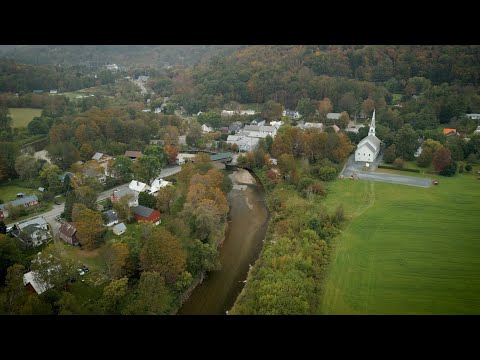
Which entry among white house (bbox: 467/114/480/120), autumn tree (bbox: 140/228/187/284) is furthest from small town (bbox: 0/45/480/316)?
white house (bbox: 467/114/480/120)

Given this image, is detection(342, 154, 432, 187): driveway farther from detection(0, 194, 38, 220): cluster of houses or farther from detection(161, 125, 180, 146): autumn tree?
detection(0, 194, 38, 220): cluster of houses

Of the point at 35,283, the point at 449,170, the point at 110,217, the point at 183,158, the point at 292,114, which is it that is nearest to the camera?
the point at 35,283

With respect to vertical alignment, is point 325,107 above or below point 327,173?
above

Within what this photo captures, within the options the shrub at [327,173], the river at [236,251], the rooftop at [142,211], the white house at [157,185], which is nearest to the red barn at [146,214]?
the rooftop at [142,211]

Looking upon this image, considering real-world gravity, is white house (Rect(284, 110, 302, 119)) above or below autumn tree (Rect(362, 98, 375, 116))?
below

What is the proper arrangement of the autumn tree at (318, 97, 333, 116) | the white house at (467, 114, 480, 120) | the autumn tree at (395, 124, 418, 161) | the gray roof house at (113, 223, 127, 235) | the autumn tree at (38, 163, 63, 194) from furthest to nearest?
1. the autumn tree at (318, 97, 333, 116)
2. the white house at (467, 114, 480, 120)
3. the autumn tree at (395, 124, 418, 161)
4. the autumn tree at (38, 163, 63, 194)
5. the gray roof house at (113, 223, 127, 235)

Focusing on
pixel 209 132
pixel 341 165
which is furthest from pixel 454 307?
pixel 209 132

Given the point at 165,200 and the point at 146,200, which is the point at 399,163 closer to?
the point at 165,200

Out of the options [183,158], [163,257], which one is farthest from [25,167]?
[163,257]
